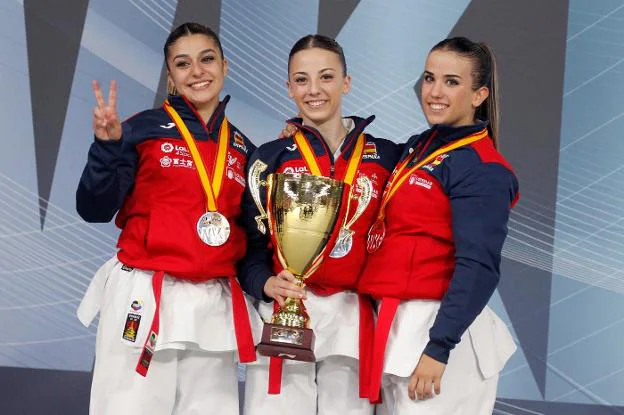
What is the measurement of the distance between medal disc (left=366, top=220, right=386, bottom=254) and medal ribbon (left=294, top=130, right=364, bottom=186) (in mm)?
153

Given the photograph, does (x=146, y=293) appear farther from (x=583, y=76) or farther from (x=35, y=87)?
(x=583, y=76)

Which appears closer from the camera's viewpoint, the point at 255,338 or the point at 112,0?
the point at 255,338

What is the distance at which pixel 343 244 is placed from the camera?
262 cm

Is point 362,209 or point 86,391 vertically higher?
point 362,209

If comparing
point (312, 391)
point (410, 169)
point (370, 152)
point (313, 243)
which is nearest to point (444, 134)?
point (410, 169)

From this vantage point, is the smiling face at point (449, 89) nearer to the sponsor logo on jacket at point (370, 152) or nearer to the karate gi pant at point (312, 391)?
the sponsor logo on jacket at point (370, 152)

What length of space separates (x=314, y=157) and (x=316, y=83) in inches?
9.8

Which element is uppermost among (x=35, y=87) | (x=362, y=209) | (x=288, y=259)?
(x=35, y=87)

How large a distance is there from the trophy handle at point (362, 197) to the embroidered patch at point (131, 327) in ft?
2.29

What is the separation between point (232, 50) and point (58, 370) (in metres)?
2.08

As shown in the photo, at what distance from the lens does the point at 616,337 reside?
15.7 ft

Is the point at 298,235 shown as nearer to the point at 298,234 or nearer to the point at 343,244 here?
the point at 298,234

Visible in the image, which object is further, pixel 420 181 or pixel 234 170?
pixel 234 170

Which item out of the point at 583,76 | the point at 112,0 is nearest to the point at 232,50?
the point at 112,0
